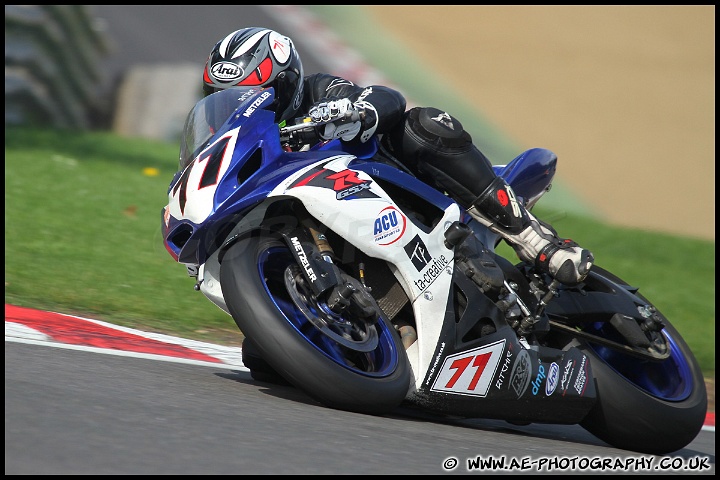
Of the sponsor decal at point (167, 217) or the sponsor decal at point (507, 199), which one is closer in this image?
the sponsor decal at point (167, 217)

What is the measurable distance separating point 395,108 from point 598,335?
141 cm

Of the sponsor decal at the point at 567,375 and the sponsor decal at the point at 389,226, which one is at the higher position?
the sponsor decal at the point at 389,226

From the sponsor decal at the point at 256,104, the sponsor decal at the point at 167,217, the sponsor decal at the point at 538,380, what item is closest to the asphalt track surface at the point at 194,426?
the sponsor decal at the point at 538,380

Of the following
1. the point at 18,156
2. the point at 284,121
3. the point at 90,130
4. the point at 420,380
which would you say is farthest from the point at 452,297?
the point at 90,130

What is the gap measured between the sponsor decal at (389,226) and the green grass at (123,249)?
1037 mm

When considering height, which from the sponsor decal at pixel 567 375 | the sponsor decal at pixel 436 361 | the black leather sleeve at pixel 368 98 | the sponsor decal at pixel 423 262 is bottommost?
the sponsor decal at pixel 567 375

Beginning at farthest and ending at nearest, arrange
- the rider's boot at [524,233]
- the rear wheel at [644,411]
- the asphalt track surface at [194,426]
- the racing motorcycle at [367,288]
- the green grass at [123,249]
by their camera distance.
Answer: the green grass at [123,249] → the rear wheel at [644,411] → the rider's boot at [524,233] → the racing motorcycle at [367,288] → the asphalt track surface at [194,426]

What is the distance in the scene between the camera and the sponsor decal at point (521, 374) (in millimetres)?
3989

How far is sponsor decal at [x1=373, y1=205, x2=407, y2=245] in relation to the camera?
3.82 metres

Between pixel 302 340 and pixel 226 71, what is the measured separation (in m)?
1.16

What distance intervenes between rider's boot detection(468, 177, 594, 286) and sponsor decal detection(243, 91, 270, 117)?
977mm

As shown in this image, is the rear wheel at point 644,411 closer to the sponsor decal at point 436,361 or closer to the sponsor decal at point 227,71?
the sponsor decal at point 436,361

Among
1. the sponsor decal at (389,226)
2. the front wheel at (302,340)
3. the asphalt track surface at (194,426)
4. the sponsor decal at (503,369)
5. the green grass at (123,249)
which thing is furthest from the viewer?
the green grass at (123,249)

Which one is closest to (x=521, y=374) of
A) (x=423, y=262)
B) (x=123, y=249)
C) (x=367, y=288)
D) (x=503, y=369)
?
(x=503, y=369)
